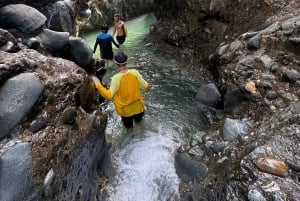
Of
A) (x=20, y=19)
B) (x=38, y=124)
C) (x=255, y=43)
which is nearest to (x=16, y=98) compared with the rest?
(x=38, y=124)

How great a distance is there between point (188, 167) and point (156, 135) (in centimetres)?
139

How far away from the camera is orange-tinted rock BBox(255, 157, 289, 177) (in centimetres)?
440

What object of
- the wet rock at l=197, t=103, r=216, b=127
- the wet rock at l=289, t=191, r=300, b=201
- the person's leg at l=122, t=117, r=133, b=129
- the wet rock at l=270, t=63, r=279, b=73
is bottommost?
the wet rock at l=197, t=103, r=216, b=127

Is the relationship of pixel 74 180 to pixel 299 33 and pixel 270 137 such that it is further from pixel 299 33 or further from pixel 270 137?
pixel 299 33

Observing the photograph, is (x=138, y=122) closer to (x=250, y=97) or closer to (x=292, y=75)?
(x=250, y=97)

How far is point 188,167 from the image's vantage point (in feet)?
18.1

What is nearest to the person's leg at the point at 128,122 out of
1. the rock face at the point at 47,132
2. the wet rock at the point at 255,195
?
the rock face at the point at 47,132

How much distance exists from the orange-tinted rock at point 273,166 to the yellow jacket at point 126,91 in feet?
7.53

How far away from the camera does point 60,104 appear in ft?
15.3

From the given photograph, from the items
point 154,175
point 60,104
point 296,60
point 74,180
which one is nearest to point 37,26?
point 60,104

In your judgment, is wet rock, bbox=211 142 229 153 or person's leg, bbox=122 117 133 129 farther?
person's leg, bbox=122 117 133 129

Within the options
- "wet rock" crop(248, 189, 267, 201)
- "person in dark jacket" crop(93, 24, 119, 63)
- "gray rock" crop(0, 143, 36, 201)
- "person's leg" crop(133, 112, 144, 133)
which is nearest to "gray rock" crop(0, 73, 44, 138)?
"gray rock" crop(0, 143, 36, 201)

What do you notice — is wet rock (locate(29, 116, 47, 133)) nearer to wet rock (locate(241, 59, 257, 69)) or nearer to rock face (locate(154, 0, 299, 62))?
wet rock (locate(241, 59, 257, 69))

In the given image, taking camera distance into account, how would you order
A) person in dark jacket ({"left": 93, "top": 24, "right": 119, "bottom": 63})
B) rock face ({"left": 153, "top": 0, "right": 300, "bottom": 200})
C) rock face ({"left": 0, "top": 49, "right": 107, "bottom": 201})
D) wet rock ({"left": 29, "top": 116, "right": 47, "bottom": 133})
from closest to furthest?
rock face ({"left": 0, "top": 49, "right": 107, "bottom": 201}), wet rock ({"left": 29, "top": 116, "right": 47, "bottom": 133}), rock face ({"left": 153, "top": 0, "right": 300, "bottom": 200}), person in dark jacket ({"left": 93, "top": 24, "right": 119, "bottom": 63})
